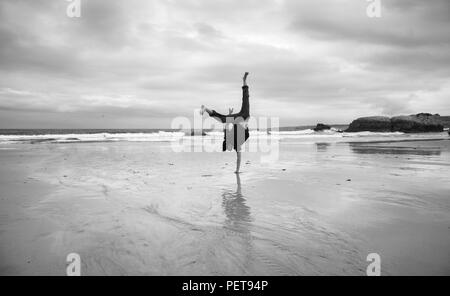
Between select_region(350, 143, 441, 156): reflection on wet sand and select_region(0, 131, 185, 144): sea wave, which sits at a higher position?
select_region(0, 131, 185, 144): sea wave

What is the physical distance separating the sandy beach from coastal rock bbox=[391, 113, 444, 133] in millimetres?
45152

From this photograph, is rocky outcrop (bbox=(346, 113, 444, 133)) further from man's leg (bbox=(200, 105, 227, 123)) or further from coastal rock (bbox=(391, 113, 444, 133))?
man's leg (bbox=(200, 105, 227, 123))

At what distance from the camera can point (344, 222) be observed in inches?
149

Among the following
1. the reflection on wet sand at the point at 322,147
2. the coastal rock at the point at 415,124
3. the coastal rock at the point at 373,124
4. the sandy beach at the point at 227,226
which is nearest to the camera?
the sandy beach at the point at 227,226

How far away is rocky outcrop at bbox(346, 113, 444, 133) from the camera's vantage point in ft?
148

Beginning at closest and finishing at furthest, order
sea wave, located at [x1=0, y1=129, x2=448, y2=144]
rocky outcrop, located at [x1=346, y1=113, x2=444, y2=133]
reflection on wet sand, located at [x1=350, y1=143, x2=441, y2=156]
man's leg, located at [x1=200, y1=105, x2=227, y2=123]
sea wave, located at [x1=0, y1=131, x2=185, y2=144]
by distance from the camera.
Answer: man's leg, located at [x1=200, y1=105, x2=227, y2=123], reflection on wet sand, located at [x1=350, y1=143, x2=441, y2=156], sea wave, located at [x1=0, y1=131, x2=185, y2=144], sea wave, located at [x1=0, y1=129, x2=448, y2=144], rocky outcrop, located at [x1=346, y1=113, x2=444, y2=133]

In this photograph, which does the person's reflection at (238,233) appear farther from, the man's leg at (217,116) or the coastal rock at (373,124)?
the coastal rock at (373,124)

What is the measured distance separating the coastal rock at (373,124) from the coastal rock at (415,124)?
99 cm

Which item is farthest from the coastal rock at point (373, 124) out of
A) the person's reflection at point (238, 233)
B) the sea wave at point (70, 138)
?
the person's reflection at point (238, 233)

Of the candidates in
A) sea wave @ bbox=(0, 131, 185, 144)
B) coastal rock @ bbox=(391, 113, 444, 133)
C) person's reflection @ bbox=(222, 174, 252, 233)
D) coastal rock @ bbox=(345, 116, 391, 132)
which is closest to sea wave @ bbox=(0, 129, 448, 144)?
sea wave @ bbox=(0, 131, 185, 144)

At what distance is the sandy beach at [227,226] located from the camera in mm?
2617

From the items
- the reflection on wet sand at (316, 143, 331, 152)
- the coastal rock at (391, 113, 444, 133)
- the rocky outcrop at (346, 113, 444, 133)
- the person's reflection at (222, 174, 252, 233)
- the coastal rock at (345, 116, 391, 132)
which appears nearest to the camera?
the person's reflection at (222, 174, 252, 233)
